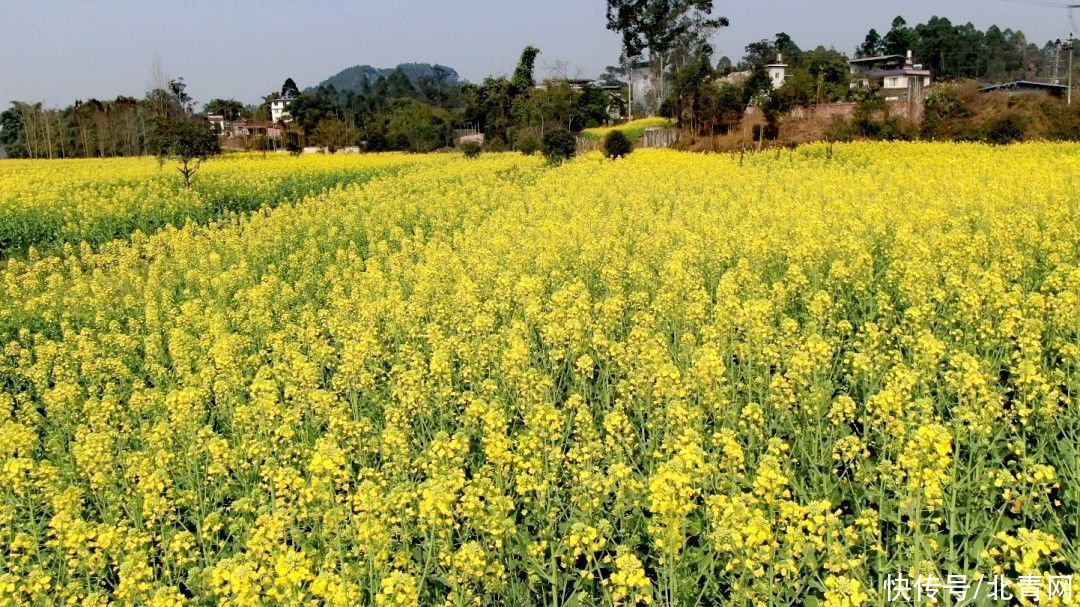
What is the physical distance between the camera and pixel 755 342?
593 centimetres

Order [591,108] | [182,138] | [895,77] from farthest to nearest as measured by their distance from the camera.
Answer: [895,77] < [591,108] < [182,138]

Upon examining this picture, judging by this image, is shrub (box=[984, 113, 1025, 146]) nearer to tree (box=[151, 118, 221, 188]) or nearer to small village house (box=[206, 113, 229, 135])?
tree (box=[151, 118, 221, 188])

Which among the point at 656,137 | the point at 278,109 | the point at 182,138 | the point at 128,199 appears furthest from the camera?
the point at 278,109

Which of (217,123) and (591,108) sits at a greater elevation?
(591,108)

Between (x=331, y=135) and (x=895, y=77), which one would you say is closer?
(x=331, y=135)

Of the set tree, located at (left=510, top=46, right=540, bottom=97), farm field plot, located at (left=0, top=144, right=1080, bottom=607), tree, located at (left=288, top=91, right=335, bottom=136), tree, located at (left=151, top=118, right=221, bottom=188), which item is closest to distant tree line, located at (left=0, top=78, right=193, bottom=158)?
tree, located at (left=288, top=91, right=335, bottom=136)

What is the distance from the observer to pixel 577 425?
177 inches

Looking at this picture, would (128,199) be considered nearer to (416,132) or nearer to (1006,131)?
(1006,131)

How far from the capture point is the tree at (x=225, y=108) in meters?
96.4

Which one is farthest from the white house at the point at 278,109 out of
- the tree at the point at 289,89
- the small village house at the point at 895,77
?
the small village house at the point at 895,77

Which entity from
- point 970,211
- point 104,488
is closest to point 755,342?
point 104,488

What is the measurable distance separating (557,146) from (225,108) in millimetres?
77983

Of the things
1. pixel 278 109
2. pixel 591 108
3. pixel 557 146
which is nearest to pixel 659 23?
pixel 591 108

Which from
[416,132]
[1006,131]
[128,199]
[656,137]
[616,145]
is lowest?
[128,199]
